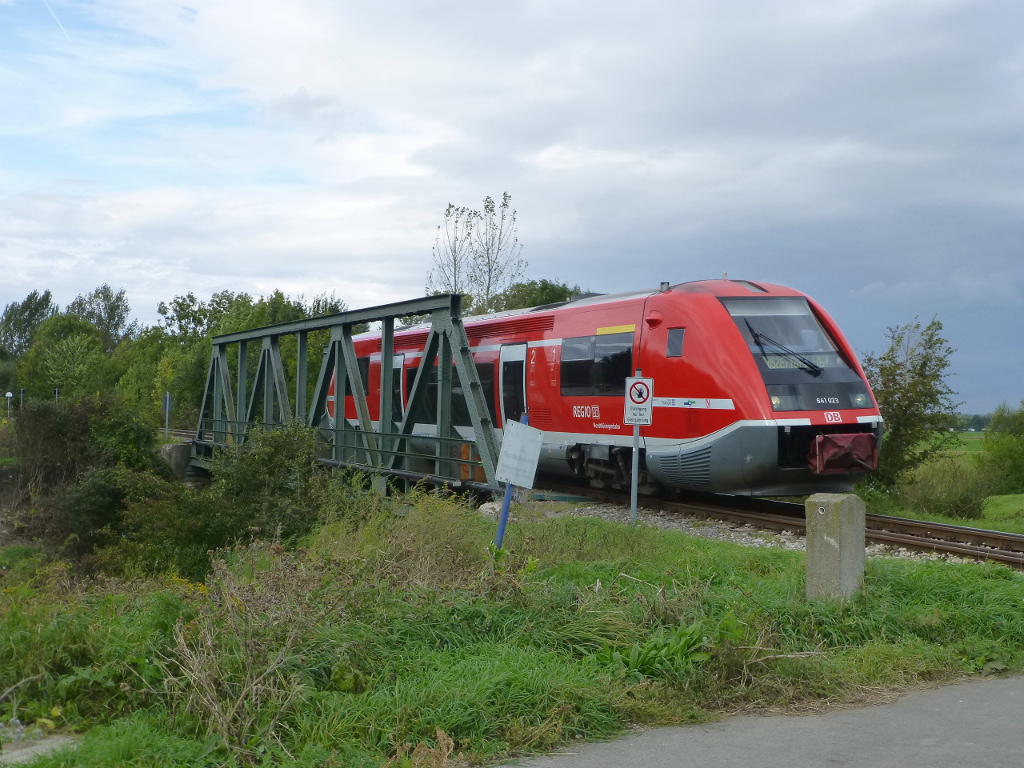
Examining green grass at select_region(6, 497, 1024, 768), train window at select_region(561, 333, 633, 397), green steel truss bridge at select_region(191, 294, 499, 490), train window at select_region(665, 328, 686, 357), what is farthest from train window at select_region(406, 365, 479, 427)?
green grass at select_region(6, 497, 1024, 768)

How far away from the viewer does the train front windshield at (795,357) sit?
548 inches

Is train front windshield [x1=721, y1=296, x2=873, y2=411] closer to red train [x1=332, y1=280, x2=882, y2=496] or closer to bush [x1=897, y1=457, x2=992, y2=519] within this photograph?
red train [x1=332, y1=280, x2=882, y2=496]

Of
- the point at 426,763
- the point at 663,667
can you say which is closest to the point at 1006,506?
the point at 663,667

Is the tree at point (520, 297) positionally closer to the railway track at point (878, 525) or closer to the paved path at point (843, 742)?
the railway track at point (878, 525)

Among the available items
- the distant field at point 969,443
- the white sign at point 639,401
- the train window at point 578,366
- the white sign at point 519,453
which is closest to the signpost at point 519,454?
the white sign at point 519,453

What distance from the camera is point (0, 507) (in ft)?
113

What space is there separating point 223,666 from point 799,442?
34.6ft

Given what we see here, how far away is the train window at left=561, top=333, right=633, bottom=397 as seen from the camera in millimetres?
15500

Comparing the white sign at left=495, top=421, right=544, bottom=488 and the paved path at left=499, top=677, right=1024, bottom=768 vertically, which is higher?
the white sign at left=495, top=421, right=544, bottom=488

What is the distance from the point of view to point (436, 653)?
5.59m

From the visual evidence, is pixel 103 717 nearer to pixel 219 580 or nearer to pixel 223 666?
pixel 223 666

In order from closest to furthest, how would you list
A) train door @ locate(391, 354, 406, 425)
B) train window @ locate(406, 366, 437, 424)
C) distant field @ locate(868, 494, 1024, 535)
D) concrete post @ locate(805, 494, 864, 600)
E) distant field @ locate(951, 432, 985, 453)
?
concrete post @ locate(805, 494, 864, 600) → distant field @ locate(868, 494, 1024, 535) → distant field @ locate(951, 432, 985, 453) → train window @ locate(406, 366, 437, 424) → train door @ locate(391, 354, 406, 425)

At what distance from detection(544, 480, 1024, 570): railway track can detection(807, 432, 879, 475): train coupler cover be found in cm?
76

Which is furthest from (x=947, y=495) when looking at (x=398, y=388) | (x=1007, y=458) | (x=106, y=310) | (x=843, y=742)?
(x=106, y=310)
